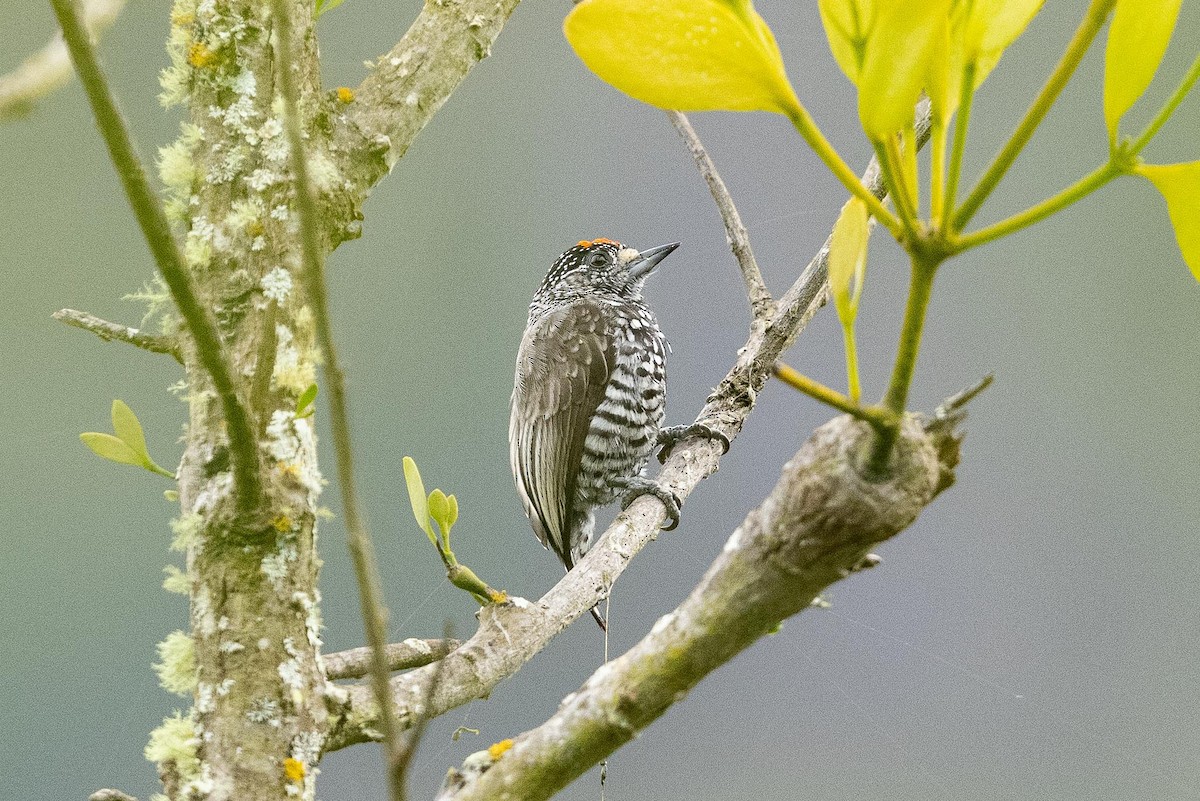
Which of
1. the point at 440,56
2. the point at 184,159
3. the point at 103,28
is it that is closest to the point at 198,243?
the point at 184,159

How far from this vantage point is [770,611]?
48 cm

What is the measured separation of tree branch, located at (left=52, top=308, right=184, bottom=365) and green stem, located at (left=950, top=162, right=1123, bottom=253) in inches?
34.0

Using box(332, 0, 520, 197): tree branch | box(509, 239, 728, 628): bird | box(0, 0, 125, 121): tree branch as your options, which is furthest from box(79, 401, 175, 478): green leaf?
box(509, 239, 728, 628): bird

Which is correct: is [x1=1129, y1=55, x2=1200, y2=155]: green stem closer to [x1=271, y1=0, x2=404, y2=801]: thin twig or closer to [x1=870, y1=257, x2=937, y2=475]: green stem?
[x1=870, y1=257, x2=937, y2=475]: green stem

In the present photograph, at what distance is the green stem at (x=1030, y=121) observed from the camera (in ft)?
1.30

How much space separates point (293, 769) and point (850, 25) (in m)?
0.76

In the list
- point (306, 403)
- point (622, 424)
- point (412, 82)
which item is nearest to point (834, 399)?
point (306, 403)

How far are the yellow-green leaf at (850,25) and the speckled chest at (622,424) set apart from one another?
2019 mm

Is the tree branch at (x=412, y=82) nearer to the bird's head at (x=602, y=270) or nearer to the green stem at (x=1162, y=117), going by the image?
the green stem at (x=1162, y=117)

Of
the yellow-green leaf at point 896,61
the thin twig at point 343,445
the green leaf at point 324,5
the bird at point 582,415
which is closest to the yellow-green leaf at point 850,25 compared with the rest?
the yellow-green leaf at point 896,61

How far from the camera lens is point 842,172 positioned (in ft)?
1.35

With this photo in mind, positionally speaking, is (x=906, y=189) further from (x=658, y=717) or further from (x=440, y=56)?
(x=440, y=56)

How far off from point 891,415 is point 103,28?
570 mm

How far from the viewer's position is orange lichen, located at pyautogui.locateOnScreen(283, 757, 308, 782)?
2.94ft
